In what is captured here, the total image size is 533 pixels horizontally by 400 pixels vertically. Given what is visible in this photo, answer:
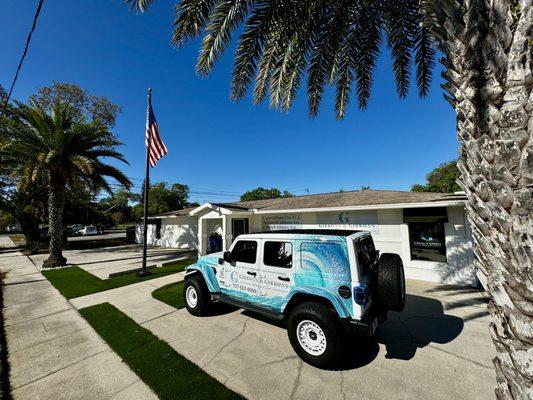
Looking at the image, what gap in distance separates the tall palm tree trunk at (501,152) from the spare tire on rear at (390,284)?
2109mm

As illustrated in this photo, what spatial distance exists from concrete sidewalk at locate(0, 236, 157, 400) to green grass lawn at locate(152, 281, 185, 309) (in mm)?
1969

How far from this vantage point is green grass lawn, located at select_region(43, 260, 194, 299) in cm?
860

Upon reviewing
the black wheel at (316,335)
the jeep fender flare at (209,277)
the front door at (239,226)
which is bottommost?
the black wheel at (316,335)

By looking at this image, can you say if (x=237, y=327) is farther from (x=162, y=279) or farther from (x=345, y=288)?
(x=162, y=279)

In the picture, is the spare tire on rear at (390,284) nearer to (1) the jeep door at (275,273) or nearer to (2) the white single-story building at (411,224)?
(1) the jeep door at (275,273)

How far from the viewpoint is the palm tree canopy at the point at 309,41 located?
5.27 meters

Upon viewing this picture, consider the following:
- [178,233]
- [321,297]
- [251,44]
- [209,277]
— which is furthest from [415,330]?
[178,233]

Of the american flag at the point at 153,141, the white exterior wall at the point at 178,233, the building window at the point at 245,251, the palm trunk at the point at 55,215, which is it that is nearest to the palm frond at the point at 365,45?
the building window at the point at 245,251

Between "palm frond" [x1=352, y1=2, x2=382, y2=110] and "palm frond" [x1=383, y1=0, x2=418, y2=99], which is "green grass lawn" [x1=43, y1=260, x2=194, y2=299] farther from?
"palm frond" [x1=383, y1=0, x2=418, y2=99]

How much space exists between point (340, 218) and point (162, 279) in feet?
27.8

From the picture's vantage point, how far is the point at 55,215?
1294 centimetres

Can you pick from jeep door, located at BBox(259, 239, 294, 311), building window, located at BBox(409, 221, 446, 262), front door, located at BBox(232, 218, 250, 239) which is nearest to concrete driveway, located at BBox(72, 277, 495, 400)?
jeep door, located at BBox(259, 239, 294, 311)

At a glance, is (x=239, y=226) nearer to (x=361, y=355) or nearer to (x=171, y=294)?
(x=171, y=294)

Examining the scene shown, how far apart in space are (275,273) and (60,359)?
429 centimetres
